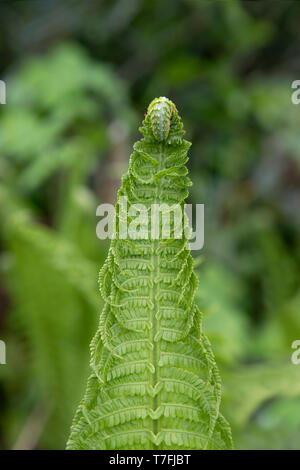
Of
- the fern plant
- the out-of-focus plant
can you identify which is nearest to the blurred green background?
the out-of-focus plant

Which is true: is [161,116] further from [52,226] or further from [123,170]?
[52,226]

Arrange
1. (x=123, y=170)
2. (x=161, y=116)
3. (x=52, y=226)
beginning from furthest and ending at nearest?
(x=52, y=226)
(x=123, y=170)
(x=161, y=116)

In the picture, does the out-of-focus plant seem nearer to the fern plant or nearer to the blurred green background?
the blurred green background

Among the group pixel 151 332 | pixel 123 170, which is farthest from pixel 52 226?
pixel 151 332

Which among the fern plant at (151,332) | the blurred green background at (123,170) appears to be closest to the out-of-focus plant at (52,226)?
the blurred green background at (123,170)

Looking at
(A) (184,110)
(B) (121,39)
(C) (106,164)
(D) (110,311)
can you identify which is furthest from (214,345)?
(B) (121,39)

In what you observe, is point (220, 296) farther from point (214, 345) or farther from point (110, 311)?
point (110, 311)

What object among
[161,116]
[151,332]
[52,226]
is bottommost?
[151,332]

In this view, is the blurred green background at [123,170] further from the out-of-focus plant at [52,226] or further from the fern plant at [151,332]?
the fern plant at [151,332]
